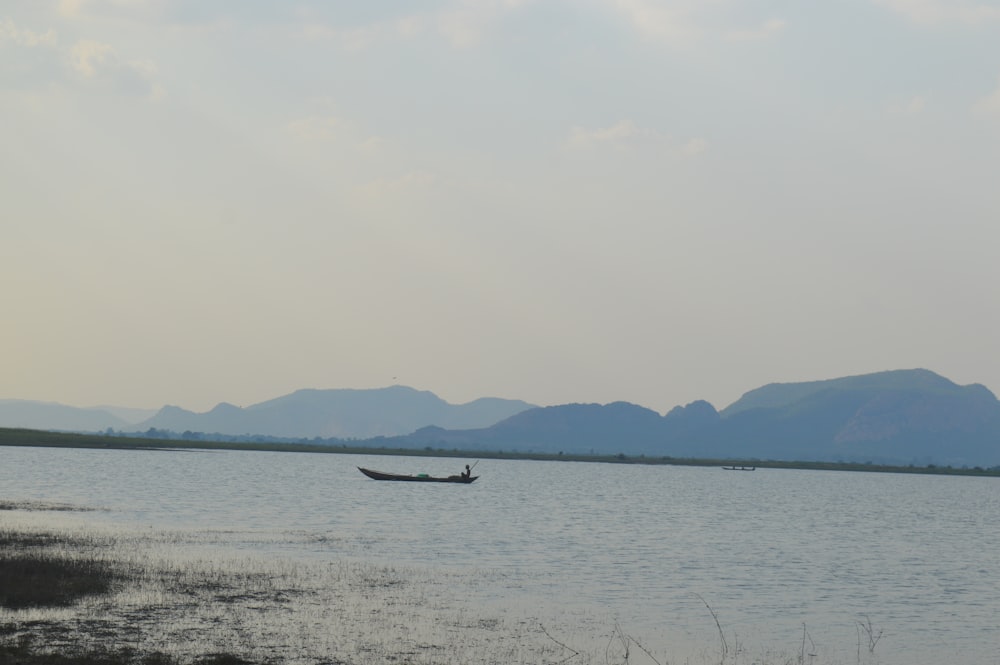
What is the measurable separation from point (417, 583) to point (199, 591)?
9725mm

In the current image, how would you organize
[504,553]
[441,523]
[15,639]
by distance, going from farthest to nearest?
[441,523] < [504,553] < [15,639]

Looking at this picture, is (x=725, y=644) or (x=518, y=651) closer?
(x=518, y=651)

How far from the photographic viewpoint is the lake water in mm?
38438

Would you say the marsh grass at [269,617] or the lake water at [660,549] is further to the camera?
the lake water at [660,549]

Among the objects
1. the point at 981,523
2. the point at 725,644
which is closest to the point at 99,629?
the point at 725,644

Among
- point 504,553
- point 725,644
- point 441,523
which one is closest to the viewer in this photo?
point 725,644

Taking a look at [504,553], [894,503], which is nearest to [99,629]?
[504,553]

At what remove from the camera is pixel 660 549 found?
63906 mm

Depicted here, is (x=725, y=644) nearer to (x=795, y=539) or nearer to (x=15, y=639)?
(x=15, y=639)

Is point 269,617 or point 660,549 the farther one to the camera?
point 660,549

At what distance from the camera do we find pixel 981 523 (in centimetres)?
10956

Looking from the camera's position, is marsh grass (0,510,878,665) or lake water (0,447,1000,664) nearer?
marsh grass (0,510,878,665)

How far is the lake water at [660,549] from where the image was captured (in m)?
38.4

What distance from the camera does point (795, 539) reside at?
7712 cm
